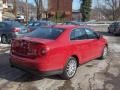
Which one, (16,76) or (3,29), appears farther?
(3,29)

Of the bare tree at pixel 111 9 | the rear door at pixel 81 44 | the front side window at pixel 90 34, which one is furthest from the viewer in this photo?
the bare tree at pixel 111 9

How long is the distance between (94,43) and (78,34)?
1168mm

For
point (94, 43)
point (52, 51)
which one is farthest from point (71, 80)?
point (94, 43)

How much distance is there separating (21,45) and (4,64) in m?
2.57

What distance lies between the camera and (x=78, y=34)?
29.0 ft

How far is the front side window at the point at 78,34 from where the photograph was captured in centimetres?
849

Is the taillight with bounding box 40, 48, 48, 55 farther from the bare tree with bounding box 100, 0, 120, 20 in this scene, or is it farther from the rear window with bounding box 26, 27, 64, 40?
the bare tree with bounding box 100, 0, 120, 20

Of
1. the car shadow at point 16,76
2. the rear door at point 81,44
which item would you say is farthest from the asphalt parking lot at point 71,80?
the rear door at point 81,44

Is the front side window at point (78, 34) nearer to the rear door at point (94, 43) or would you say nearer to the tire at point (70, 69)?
the rear door at point (94, 43)

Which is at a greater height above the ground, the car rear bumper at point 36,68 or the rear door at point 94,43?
the rear door at point 94,43

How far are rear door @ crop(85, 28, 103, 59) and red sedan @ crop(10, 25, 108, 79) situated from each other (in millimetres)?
281

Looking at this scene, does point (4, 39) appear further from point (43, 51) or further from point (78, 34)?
point (43, 51)

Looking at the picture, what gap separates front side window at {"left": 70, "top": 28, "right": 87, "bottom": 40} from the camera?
849 centimetres

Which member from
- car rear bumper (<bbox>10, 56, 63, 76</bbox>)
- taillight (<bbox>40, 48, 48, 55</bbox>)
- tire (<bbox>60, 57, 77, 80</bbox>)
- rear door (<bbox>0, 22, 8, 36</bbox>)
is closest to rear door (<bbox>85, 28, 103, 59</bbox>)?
tire (<bbox>60, 57, 77, 80</bbox>)
